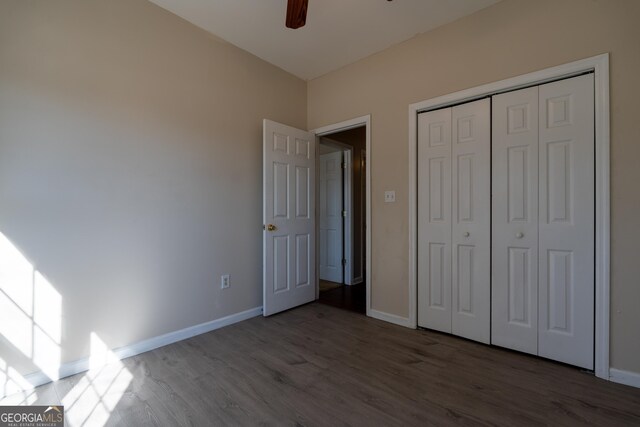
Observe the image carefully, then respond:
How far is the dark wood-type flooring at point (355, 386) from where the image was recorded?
1529mm

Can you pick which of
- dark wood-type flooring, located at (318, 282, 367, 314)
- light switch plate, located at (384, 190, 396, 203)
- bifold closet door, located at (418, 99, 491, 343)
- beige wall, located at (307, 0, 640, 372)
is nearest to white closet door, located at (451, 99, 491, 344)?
bifold closet door, located at (418, 99, 491, 343)

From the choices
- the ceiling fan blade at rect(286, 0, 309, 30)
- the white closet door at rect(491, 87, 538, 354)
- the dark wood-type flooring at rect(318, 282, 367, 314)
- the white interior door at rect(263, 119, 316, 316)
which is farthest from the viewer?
the dark wood-type flooring at rect(318, 282, 367, 314)

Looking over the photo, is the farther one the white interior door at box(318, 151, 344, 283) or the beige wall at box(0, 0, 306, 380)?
the white interior door at box(318, 151, 344, 283)

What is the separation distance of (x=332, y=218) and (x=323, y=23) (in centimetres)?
261

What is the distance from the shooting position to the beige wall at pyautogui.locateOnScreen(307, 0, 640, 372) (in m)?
1.79

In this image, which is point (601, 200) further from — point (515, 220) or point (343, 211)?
point (343, 211)

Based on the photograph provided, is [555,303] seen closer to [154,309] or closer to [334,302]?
[334,302]

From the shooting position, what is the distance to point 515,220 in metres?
2.21

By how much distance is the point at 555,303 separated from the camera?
2.05m

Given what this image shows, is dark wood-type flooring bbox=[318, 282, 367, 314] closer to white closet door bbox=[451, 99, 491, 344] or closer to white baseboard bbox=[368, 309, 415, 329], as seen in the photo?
white baseboard bbox=[368, 309, 415, 329]

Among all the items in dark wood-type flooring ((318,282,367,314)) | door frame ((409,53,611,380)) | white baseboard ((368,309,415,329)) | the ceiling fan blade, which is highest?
the ceiling fan blade

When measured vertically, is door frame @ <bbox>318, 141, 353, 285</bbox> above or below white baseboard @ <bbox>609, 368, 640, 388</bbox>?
above

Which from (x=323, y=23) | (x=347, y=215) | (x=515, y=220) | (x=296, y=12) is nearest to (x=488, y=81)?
(x=515, y=220)

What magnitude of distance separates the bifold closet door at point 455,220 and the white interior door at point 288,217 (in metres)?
1.31
